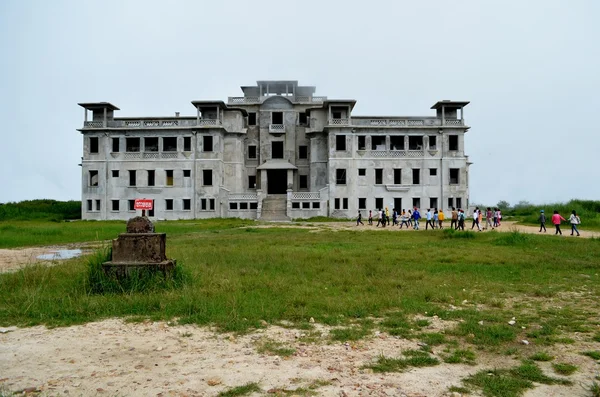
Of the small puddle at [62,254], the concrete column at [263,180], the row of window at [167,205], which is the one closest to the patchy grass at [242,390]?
the small puddle at [62,254]

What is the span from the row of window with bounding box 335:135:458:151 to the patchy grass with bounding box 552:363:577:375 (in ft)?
128

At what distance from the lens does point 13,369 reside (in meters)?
4.93

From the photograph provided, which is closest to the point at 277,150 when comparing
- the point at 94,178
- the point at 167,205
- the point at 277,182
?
the point at 277,182

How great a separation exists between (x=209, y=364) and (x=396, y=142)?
141 feet

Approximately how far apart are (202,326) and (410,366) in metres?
3.23

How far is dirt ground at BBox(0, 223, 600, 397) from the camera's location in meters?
4.38

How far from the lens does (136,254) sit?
8797 millimetres

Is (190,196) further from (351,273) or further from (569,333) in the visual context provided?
(569,333)

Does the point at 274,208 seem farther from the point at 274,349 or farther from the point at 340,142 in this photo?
the point at 274,349

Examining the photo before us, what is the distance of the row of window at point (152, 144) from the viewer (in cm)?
4328

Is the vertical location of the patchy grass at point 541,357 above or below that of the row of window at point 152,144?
below

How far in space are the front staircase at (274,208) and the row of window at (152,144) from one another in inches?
317

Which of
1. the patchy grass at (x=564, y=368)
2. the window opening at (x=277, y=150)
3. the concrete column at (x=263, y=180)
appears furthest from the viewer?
the window opening at (x=277, y=150)

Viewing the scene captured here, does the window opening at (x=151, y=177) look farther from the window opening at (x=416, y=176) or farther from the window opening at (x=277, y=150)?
the window opening at (x=416, y=176)
